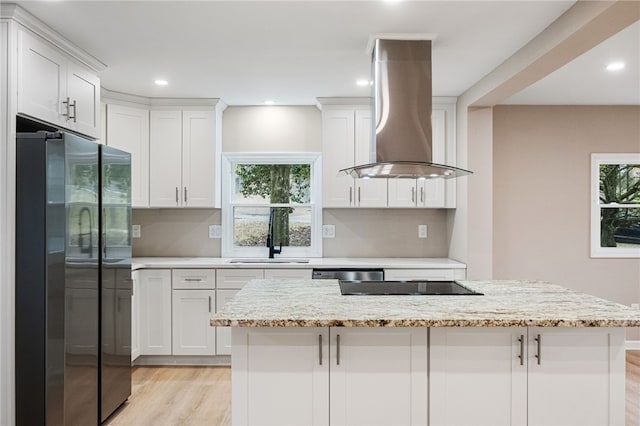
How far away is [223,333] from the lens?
389 cm

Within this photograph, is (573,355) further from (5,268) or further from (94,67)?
(94,67)

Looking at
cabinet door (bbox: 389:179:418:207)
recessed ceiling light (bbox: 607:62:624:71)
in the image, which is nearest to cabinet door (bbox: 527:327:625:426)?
recessed ceiling light (bbox: 607:62:624:71)

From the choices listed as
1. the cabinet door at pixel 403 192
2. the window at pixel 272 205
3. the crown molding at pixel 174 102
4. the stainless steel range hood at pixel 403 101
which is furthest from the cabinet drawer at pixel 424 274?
the crown molding at pixel 174 102

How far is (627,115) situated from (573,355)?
11.1ft

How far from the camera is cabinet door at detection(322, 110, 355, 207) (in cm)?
420

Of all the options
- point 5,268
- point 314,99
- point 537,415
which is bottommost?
point 537,415

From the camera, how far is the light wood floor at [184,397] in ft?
9.50

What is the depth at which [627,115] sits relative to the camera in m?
4.34

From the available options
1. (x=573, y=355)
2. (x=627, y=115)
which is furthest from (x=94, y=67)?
(x=627, y=115)

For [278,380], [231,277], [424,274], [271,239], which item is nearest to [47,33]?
[231,277]

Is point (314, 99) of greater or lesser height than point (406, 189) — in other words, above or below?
above

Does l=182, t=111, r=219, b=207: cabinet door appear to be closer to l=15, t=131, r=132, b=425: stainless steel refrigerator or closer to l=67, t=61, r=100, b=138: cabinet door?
l=67, t=61, r=100, b=138: cabinet door

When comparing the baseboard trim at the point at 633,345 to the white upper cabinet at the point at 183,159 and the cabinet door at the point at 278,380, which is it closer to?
the cabinet door at the point at 278,380

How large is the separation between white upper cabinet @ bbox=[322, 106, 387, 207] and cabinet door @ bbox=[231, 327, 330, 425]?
2.28 metres
